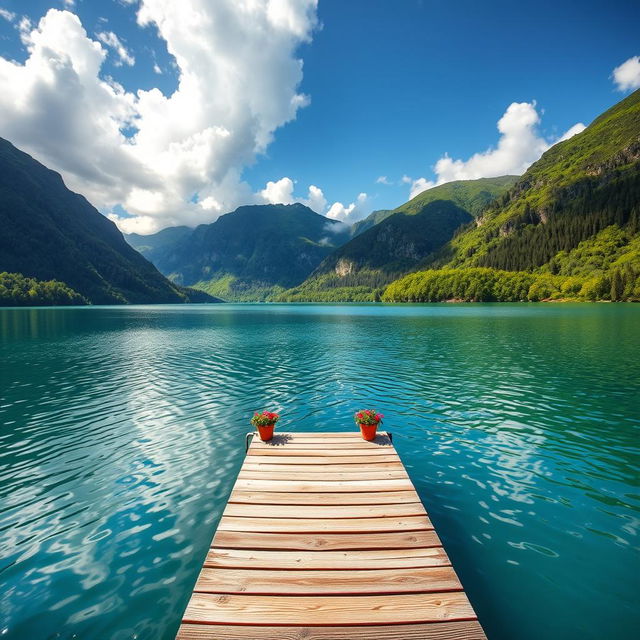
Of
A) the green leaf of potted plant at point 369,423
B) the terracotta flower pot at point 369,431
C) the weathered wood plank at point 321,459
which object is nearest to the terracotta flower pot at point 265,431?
the weathered wood plank at point 321,459

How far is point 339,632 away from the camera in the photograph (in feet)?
18.8

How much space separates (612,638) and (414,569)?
183 inches

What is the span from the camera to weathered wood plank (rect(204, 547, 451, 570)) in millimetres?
7219

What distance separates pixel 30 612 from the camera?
8.00 meters

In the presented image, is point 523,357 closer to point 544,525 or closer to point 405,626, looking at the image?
point 544,525

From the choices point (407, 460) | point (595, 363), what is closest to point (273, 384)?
point (407, 460)

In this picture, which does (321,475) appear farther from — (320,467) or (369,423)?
(369,423)

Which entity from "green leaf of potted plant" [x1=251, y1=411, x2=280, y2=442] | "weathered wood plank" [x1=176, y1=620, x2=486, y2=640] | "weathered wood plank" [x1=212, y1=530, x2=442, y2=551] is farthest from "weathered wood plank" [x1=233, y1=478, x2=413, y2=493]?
"weathered wood plank" [x1=176, y1=620, x2=486, y2=640]

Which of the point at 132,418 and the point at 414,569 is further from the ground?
the point at 414,569

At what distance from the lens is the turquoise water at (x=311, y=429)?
27.3ft

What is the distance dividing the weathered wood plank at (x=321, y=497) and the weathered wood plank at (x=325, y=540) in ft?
4.88

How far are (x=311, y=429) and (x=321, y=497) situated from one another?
10.1 m

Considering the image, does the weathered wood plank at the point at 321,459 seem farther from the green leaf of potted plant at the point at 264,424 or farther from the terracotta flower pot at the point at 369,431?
the green leaf of potted plant at the point at 264,424

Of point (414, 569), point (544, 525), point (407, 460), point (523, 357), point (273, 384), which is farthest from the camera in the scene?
point (523, 357)
